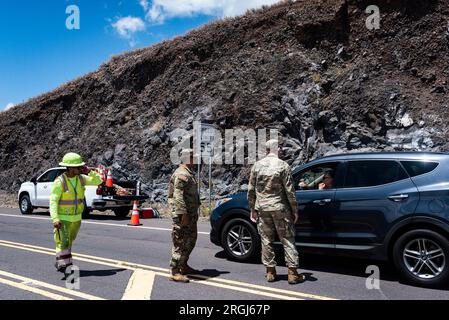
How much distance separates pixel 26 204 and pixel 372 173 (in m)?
14.9

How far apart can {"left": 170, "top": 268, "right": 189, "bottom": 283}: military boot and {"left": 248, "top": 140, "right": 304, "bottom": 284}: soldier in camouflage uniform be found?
112 cm

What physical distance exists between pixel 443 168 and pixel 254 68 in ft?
50.5

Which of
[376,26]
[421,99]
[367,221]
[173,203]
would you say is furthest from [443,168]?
[376,26]

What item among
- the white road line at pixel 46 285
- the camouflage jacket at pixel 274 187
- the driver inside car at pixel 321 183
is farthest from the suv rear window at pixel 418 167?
the white road line at pixel 46 285

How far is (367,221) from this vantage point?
611 cm

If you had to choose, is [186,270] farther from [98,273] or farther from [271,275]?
[98,273]

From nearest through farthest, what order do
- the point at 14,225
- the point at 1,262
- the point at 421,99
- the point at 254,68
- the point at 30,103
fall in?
the point at 1,262 → the point at 14,225 → the point at 421,99 → the point at 254,68 → the point at 30,103

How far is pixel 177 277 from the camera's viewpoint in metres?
6.00

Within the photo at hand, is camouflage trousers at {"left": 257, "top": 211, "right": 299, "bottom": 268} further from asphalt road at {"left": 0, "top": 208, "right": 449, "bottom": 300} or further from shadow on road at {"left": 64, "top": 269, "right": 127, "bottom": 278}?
shadow on road at {"left": 64, "top": 269, "right": 127, "bottom": 278}

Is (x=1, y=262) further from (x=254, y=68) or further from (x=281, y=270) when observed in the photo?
(x=254, y=68)

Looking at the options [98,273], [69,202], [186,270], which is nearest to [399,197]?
[186,270]

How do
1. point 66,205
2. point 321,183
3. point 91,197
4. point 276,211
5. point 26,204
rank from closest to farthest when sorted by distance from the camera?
1. point 276,211
2. point 66,205
3. point 321,183
4. point 91,197
5. point 26,204

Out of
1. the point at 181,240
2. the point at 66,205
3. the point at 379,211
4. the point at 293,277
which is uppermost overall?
the point at 66,205
